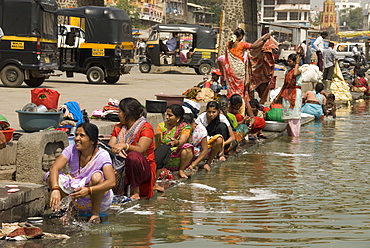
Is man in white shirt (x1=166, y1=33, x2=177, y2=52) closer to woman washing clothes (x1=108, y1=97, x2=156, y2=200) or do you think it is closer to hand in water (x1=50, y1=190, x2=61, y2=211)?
woman washing clothes (x1=108, y1=97, x2=156, y2=200)

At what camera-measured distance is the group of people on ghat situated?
6.02 meters

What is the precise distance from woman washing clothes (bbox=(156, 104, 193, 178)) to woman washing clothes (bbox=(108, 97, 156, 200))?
3.44ft

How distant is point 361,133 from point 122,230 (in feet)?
29.2

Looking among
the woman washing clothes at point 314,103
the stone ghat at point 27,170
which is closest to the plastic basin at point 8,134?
the stone ghat at point 27,170

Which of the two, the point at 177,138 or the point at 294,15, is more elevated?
the point at 294,15

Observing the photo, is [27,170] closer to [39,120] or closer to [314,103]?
[39,120]

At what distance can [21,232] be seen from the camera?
5.41m

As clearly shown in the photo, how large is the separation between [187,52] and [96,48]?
33.0 feet

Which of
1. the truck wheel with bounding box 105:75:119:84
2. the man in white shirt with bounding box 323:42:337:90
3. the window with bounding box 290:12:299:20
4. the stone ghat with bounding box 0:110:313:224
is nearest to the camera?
the stone ghat with bounding box 0:110:313:224

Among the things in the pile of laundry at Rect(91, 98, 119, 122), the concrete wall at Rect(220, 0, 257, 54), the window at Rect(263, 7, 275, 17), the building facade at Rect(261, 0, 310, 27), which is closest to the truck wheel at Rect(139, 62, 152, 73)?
the concrete wall at Rect(220, 0, 257, 54)

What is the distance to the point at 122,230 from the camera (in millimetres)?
5918

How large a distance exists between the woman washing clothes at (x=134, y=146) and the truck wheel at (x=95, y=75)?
1323cm

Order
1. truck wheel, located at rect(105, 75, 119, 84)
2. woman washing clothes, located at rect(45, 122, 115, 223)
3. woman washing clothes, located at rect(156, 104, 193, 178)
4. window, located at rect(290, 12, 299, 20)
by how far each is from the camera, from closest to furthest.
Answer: woman washing clothes, located at rect(45, 122, 115, 223), woman washing clothes, located at rect(156, 104, 193, 178), truck wheel, located at rect(105, 75, 119, 84), window, located at rect(290, 12, 299, 20)

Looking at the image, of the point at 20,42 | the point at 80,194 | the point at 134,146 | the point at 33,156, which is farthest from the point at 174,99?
the point at 20,42
